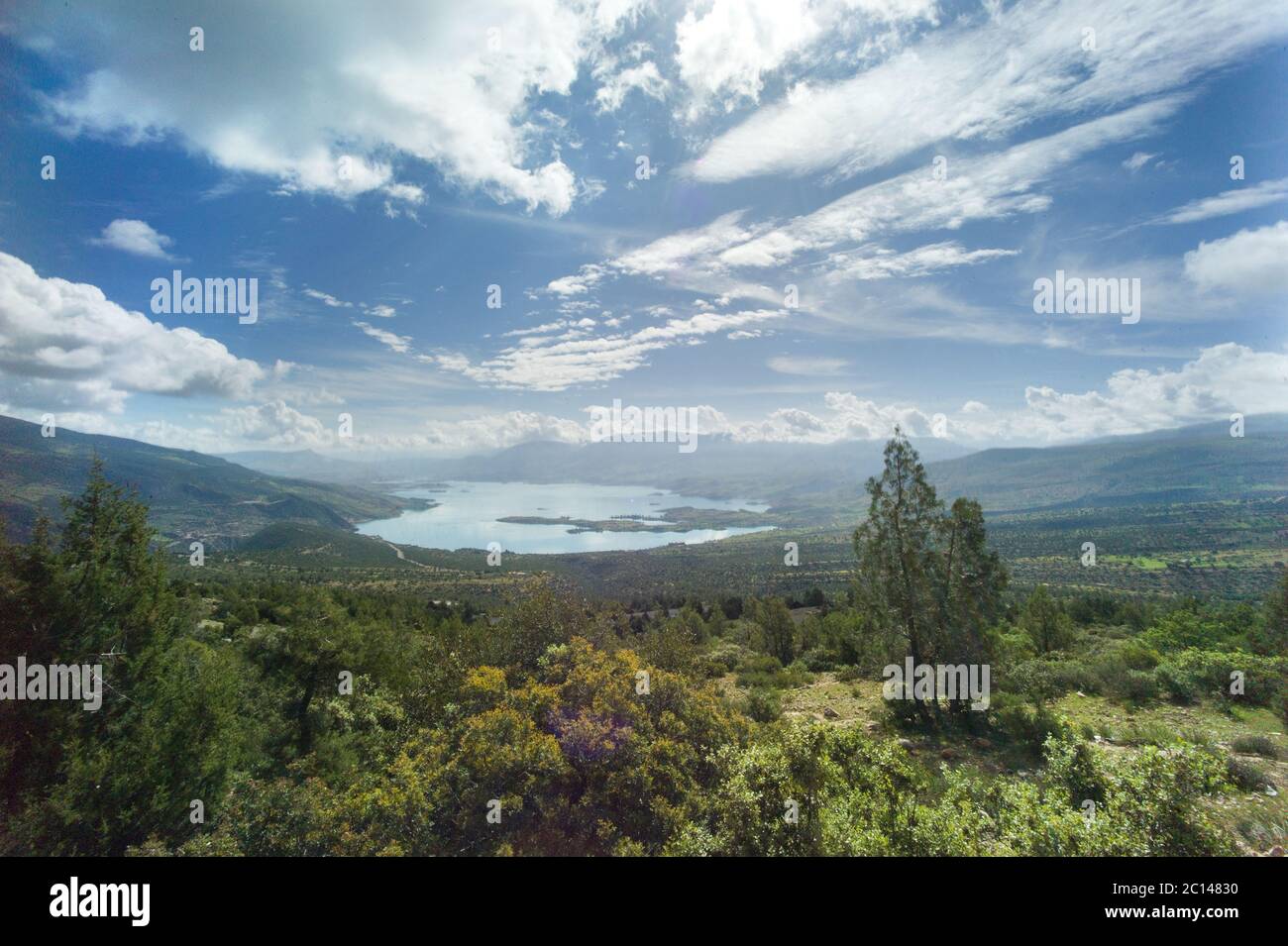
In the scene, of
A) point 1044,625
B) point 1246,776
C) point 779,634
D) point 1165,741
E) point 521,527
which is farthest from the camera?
point 521,527

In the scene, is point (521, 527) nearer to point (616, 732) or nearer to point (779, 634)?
point (779, 634)

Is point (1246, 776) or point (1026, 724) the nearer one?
point (1246, 776)

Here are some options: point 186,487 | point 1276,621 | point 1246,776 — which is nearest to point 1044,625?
point 1276,621

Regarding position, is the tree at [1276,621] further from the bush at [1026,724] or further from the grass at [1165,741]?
the bush at [1026,724]

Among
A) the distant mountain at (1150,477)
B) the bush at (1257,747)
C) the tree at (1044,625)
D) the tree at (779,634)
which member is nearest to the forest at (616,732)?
the bush at (1257,747)
